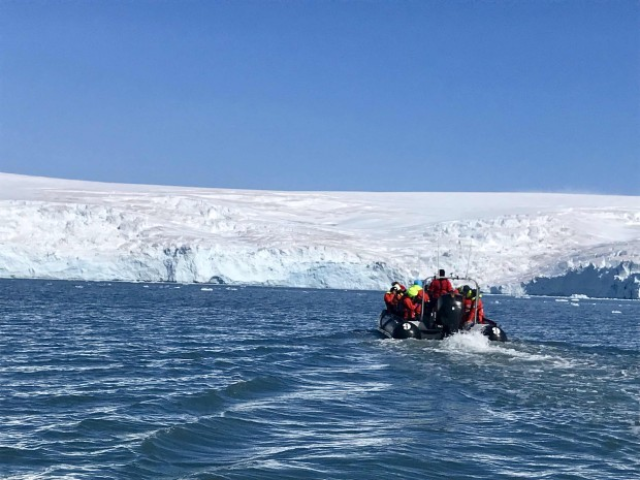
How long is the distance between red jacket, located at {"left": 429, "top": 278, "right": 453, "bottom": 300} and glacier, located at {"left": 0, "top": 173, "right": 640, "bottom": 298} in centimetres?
3048

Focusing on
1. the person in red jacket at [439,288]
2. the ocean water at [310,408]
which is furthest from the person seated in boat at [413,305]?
the ocean water at [310,408]

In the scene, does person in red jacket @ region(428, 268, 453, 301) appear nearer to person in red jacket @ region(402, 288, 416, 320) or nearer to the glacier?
person in red jacket @ region(402, 288, 416, 320)

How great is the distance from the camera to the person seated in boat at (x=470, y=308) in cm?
1891

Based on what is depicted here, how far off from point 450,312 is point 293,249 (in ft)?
128

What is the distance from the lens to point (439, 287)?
63.9ft

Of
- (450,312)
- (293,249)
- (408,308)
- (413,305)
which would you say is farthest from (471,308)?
(293,249)

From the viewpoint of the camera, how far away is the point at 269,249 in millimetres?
56656

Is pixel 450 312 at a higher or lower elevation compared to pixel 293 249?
lower

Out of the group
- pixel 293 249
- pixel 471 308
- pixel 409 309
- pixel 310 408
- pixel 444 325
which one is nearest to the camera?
pixel 310 408

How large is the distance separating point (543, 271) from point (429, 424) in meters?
49.1

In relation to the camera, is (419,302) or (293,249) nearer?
(419,302)

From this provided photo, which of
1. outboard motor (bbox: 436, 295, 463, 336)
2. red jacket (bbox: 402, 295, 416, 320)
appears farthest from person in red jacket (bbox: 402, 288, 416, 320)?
outboard motor (bbox: 436, 295, 463, 336)

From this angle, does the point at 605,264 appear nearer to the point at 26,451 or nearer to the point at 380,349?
the point at 380,349

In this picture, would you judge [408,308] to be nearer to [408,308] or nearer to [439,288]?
[408,308]
